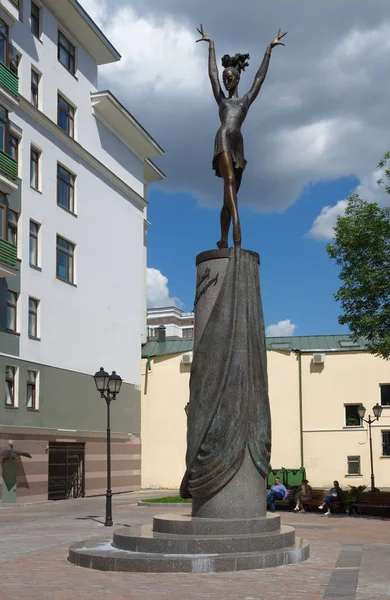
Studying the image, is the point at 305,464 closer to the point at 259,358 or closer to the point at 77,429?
the point at 77,429

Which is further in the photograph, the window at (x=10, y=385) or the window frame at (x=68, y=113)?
the window frame at (x=68, y=113)

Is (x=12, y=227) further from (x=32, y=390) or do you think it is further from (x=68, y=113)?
(x=68, y=113)

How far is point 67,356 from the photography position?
34.5m

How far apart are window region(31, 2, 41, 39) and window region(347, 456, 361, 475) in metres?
24.0

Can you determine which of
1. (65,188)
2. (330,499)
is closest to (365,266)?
(330,499)

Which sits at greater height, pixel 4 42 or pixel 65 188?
pixel 4 42

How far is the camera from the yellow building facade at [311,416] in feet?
128

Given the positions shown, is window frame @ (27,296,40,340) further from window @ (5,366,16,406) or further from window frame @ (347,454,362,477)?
window frame @ (347,454,362,477)

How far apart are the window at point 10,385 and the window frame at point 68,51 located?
555 inches

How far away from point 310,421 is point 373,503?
54.3ft

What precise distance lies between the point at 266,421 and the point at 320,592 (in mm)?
4018

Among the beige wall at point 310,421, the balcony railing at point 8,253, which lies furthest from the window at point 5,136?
the beige wall at point 310,421

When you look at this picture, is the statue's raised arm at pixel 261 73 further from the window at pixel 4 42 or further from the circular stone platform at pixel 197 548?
the window at pixel 4 42

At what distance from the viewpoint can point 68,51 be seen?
120 feet
